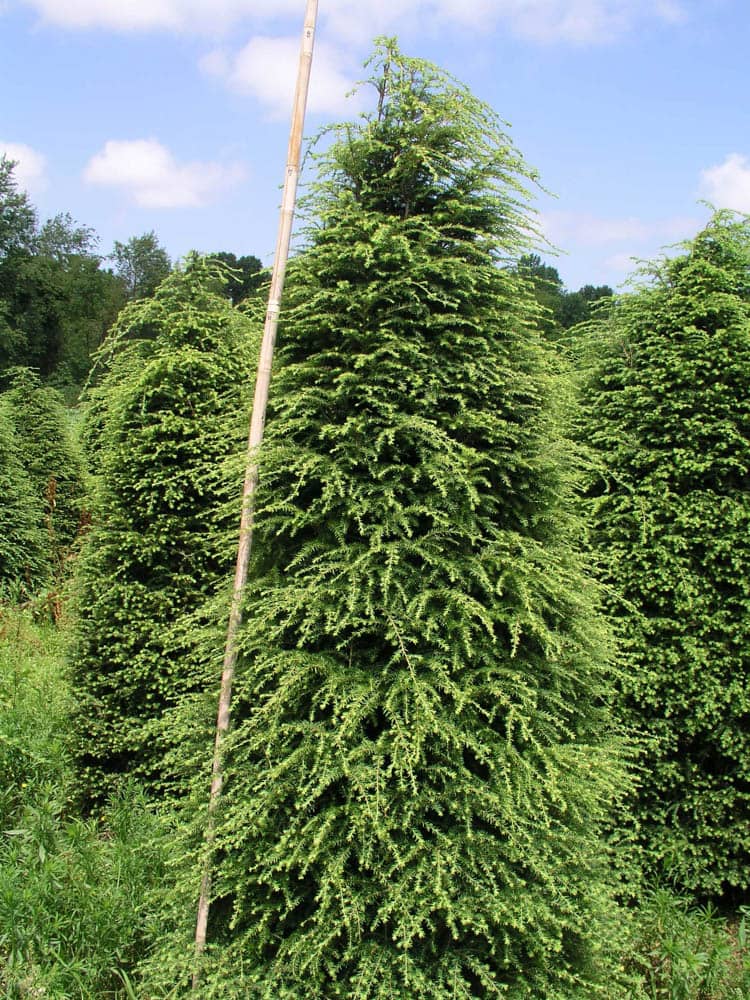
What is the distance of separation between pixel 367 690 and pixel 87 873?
2.44m

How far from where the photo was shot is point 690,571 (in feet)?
14.7

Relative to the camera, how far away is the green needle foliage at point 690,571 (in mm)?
4375

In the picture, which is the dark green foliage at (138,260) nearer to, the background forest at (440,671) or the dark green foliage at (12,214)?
the dark green foliage at (12,214)

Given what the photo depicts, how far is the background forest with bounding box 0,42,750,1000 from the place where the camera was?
273 centimetres

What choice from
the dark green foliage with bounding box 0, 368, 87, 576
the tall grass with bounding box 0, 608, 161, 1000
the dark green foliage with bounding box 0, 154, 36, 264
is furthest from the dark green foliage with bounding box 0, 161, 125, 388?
the tall grass with bounding box 0, 608, 161, 1000

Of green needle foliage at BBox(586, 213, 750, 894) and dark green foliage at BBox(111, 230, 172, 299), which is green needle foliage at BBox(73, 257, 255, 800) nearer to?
green needle foliage at BBox(586, 213, 750, 894)

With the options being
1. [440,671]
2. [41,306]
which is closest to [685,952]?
[440,671]

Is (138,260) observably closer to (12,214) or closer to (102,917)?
(12,214)

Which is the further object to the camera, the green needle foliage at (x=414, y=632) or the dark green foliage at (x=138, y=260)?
the dark green foliage at (x=138, y=260)

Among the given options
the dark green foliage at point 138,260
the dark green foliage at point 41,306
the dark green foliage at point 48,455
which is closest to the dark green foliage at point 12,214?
the dark green foliage at point 41,306

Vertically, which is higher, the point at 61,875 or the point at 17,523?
the point at 17,523

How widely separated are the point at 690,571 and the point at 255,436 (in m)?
2.83

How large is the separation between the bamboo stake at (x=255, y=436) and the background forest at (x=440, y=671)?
0.23 feet

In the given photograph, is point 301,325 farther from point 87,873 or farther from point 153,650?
point 87,873
